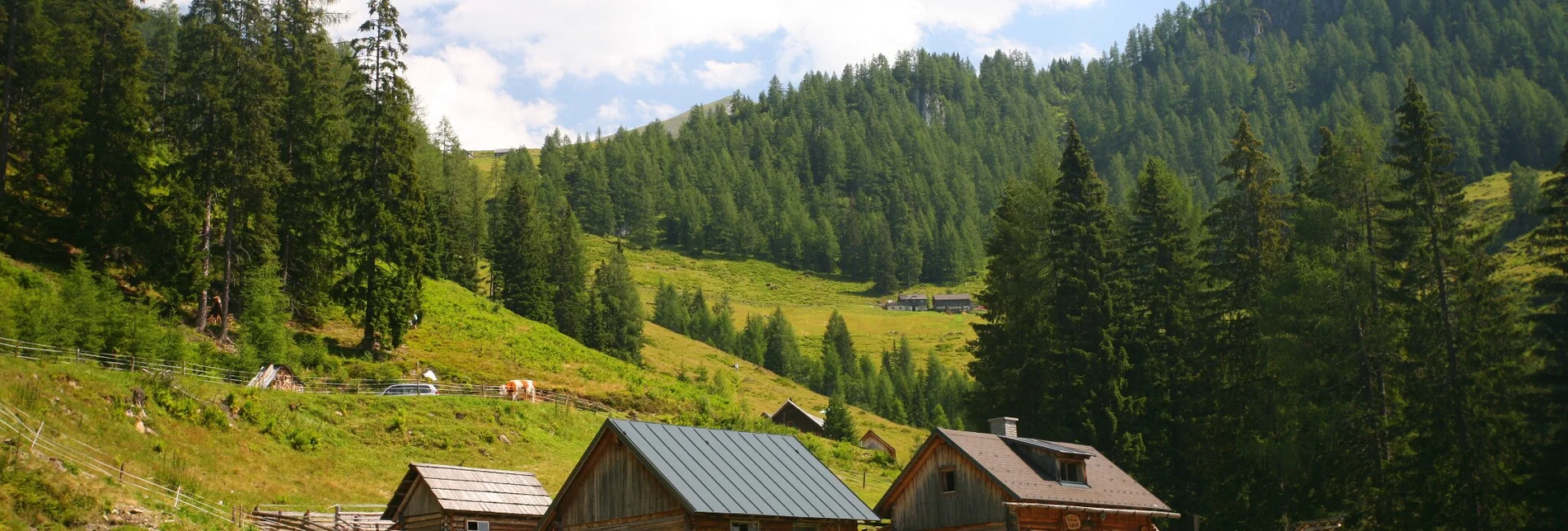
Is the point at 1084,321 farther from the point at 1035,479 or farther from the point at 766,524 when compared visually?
the point at 766,524

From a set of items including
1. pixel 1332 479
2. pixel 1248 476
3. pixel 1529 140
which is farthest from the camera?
pixel 1529 140

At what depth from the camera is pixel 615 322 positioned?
98.7 meters

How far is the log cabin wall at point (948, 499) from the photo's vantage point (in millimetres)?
36188

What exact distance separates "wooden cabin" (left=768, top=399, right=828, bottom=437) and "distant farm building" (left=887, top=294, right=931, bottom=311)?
100541 mm

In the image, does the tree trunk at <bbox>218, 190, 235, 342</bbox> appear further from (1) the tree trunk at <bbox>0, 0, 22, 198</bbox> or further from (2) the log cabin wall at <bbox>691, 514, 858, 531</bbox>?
(2) the log cabin wall at <bbox>691, 514, 858, 531</bbox>

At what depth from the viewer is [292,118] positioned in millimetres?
65375

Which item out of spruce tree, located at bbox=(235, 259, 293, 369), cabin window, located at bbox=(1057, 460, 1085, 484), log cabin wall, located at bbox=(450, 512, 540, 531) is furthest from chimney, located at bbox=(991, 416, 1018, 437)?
spruce tree, located at bbox=(235, 259, 293, 369)

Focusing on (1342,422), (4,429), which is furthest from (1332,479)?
(4,429)

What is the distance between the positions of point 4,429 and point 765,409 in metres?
64.1

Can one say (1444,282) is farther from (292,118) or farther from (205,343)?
(292,118)

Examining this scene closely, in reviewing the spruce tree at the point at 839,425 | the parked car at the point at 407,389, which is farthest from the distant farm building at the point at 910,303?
the parked car at the point at 407,389

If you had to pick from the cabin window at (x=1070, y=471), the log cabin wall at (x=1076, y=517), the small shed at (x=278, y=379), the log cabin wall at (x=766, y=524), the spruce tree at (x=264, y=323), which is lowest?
the log cabin wall at (x=1076, y=517)

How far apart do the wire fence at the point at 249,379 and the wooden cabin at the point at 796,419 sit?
2188 cm

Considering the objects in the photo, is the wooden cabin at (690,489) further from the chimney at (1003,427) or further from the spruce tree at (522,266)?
the spruce tree at (522,266)
